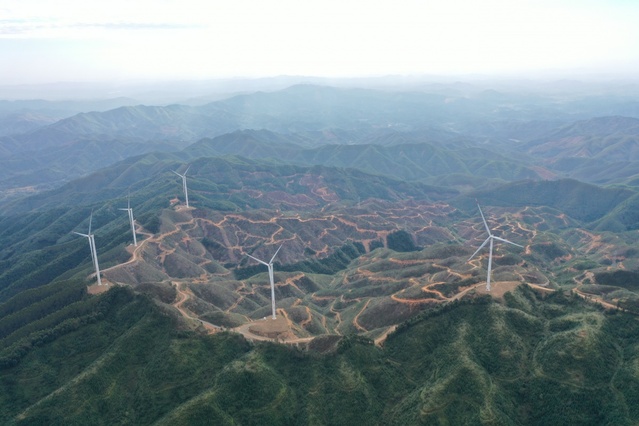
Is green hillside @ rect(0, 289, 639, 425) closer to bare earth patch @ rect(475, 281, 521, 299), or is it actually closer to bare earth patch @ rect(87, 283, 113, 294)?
bare earth patch @ rect(475, 281, 521, 299)

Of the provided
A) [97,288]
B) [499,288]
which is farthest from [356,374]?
[97,288]

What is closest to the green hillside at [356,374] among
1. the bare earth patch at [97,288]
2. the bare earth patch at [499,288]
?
the bare earth patch at [499,288]

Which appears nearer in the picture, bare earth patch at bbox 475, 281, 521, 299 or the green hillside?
the green hillside

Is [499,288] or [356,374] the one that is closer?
[356,374]

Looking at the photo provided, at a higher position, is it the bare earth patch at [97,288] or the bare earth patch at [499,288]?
the bare earth patch at [499,288]

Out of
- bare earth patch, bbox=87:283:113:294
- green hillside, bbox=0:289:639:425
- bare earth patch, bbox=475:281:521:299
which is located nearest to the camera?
green hillside, bbox=0:289:639:425

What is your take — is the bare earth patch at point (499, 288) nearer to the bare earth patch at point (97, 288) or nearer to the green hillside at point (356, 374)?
the green hillside at point (356, 374)

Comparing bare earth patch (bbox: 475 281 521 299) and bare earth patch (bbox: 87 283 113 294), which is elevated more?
bare earth patch (bbox: 475 281 521 299)

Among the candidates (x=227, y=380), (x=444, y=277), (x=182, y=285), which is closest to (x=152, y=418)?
(x=227, y=380)

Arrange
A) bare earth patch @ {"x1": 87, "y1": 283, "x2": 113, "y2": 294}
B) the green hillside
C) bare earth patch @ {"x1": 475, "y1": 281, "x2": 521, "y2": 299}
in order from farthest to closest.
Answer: bare earth patch @ {"x1": 87, "y1": 283, "x2": 113, "y2": 294} < bare earth patch @ {"x1": 475, "y1": 281, "x2": 521, "y2": 299} < the green hillside

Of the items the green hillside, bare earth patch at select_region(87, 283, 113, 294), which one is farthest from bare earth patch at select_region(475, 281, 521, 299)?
bare earth patch at select_region(87, 283, 113, 294)

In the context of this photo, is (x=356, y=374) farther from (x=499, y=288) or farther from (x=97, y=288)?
(x=97, y=288)

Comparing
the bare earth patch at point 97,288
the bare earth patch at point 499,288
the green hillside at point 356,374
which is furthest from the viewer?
the bare earth patch at point 97,288
